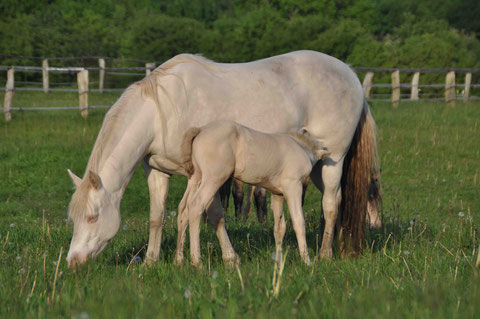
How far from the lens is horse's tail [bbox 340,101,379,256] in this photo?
6.31m

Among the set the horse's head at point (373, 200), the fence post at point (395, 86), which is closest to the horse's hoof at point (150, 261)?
the horse's head at point (373, 200)

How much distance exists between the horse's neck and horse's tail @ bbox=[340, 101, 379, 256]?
2.35 m

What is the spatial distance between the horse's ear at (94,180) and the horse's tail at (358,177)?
8.68 feet

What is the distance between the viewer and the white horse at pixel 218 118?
4785mm

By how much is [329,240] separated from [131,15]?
49.1m

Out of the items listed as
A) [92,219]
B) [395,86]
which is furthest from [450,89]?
[92,219]

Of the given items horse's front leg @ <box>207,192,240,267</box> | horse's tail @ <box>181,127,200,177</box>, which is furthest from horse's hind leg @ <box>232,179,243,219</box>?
horse's tail @ <box>181,127,200,177</box>

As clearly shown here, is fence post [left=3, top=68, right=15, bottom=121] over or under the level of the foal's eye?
under

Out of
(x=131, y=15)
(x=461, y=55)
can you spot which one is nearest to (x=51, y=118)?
(x=461, y=55)


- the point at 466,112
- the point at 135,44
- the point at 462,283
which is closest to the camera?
the point at 462,283

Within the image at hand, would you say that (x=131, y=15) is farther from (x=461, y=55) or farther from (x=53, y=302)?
(x=53, y=302)

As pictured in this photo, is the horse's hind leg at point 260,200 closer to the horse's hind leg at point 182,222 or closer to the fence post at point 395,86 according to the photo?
the horse's hind leg at point 182,222

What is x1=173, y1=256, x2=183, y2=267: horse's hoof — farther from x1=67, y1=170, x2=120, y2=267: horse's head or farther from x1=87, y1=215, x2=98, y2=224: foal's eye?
x1=87, y1=215, x2=98, y2=224: foal's eye

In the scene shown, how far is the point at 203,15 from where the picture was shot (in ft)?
203
